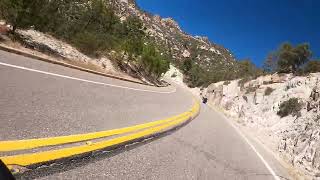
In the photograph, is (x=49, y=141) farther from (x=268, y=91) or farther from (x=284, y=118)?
(x=268, y=91)

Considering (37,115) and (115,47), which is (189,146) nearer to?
(37,115)

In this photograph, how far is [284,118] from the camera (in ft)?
89.8

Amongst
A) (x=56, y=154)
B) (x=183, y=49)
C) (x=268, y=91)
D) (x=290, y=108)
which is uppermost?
(x=183, y=49)

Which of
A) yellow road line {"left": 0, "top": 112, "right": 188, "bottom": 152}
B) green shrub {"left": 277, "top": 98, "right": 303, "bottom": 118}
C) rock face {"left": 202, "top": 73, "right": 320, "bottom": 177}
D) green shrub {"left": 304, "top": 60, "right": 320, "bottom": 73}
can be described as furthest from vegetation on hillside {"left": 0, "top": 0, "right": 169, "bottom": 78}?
green shrub {"left": 304, "top": 60, "right": 320, "bottom": 73}

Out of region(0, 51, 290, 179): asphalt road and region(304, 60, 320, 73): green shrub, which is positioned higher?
region(304, 60, 320, 73): green shrub

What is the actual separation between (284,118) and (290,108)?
1.08 m

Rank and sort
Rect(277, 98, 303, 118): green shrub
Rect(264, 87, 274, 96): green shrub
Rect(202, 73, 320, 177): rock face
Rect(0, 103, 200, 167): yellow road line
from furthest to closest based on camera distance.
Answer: Rect(264, 87, 274, 96): green shrub → Rect(277, 98, 303, 118): green shrub → Rect(202, 73, 320, 177): rock face → Rect(0, 103, 200, 167): yellow road line

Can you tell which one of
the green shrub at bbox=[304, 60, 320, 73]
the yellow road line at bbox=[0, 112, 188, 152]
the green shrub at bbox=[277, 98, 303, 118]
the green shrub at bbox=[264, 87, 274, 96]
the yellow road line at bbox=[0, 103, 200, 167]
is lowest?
the yellow road line at bbox=[0, 103, 200, 167]

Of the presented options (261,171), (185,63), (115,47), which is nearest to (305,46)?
(115,47)

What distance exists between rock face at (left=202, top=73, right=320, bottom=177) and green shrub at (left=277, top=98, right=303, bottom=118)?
0.36m

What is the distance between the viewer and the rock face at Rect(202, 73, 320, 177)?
52.5 feet

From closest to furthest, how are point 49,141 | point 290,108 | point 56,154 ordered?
point 56,154 < point 49,141 < point 290,108

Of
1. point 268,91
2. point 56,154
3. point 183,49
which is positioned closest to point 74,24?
point 268,91

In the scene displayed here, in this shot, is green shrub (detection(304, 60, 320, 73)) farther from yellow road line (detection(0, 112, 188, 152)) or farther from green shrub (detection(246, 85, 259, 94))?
yellow road line (detection(0, 112, 188, 152))
